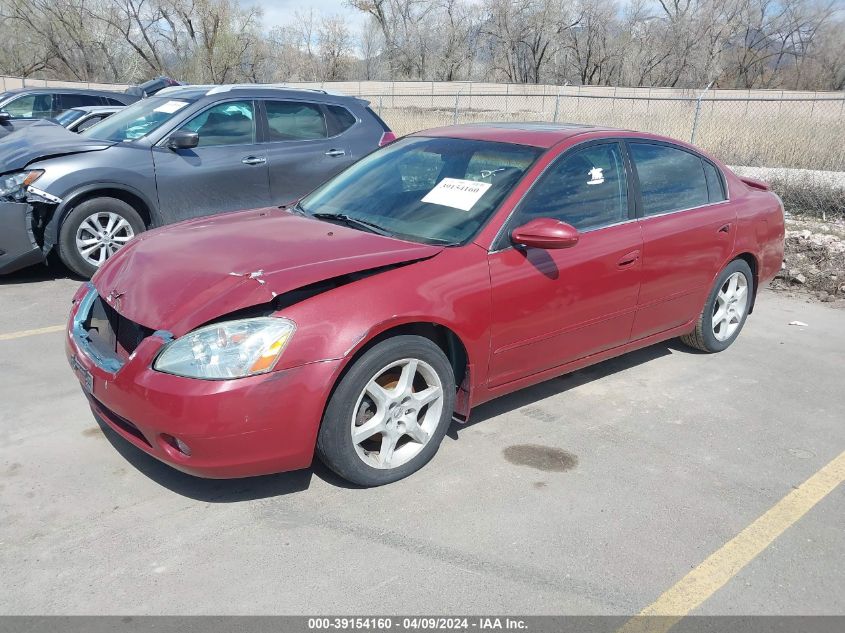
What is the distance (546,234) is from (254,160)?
14.9ft

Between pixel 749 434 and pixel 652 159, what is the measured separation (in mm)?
1772

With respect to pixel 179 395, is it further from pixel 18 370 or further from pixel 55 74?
pixel 55 74

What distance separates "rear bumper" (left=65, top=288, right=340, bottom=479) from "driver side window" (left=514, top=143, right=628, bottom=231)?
1.50 m

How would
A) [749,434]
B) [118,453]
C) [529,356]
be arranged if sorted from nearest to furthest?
[118,453] < [529,356] < [749,434]

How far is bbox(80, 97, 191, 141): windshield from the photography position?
23.5ft

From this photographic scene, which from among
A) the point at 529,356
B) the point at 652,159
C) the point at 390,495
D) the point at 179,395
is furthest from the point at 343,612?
the point at 652,159

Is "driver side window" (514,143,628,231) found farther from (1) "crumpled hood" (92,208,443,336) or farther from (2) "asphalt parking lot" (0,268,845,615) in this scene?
(2) "asphalt parking lot" (0,268,845,615)

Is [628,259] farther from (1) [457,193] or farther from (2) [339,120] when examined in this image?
(2) [339,120]

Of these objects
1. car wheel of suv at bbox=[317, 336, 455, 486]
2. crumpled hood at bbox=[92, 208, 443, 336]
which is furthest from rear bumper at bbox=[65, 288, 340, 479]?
crumpled hood at bbox=[92, 208, 443, 336]

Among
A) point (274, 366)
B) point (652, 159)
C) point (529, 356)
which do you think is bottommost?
point (529, 356)

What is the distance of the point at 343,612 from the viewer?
8.64 ft

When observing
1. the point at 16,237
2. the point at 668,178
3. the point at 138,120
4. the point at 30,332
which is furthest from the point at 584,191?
the point at 138,120

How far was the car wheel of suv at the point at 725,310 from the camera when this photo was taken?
17.1ft

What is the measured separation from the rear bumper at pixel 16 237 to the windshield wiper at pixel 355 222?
3.36 metres
